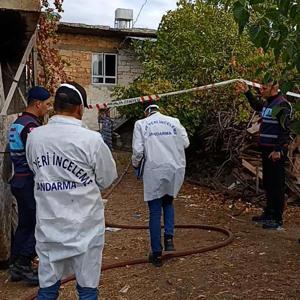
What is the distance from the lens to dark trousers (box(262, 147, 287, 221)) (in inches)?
324

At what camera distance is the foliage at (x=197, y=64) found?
12.8 meters

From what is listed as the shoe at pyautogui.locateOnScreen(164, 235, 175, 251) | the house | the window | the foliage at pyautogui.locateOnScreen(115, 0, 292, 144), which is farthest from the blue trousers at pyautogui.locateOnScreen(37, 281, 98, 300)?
the window

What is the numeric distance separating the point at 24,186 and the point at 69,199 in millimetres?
1780

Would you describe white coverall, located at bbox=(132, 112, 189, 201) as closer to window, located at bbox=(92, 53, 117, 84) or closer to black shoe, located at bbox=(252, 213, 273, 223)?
black shoe, located at bbox=(252, 213, 273, 223)

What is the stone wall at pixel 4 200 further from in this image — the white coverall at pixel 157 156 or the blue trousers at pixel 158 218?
the blue trousers at pixel 158 218

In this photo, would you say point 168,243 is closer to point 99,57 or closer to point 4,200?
point 4,200

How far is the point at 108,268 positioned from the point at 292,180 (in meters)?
4.64

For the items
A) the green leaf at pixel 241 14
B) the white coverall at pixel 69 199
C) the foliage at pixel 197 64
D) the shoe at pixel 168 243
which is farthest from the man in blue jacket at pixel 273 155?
the green leaf at pixel 241 14

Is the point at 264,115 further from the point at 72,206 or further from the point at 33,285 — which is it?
the point at 72,206

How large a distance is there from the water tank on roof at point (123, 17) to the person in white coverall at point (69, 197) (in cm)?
2278

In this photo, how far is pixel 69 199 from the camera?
4023 mm

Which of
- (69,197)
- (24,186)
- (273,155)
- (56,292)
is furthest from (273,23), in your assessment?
(273,155)

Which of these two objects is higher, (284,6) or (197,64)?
(284,6)

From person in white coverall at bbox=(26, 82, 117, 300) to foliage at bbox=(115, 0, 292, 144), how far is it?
7.82 m
